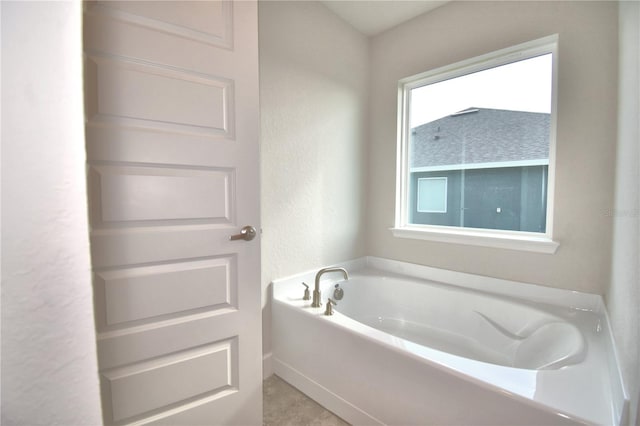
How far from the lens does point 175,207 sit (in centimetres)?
113

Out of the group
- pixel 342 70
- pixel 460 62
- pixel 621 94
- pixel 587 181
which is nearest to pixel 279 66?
pixel 342 70

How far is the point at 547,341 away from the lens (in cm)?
152

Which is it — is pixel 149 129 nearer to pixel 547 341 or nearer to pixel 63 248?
pixel 63 248

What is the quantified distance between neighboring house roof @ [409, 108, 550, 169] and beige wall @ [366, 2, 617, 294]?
161 millimetres

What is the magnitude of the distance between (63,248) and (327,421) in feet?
5.39

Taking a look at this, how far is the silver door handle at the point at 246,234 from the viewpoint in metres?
1.27

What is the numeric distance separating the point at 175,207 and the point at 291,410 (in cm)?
126

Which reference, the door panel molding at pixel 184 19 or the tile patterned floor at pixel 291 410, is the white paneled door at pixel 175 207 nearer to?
the door panel molding at pixel 184 19

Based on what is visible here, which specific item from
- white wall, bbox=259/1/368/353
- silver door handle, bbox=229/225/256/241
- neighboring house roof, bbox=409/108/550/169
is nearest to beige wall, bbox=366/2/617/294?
neighboring house roof, bbox=409/108/550/169

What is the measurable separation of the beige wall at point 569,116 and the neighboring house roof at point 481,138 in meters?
0.16

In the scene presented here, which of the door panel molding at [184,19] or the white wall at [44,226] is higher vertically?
the door panel molding at [184,19]

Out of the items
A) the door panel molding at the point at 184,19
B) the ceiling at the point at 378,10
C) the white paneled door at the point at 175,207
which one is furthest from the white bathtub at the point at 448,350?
the ceiling at the point at 378,10

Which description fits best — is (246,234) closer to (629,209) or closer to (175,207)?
(175,207)

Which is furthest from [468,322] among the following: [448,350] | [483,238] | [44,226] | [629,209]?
[44,226]
